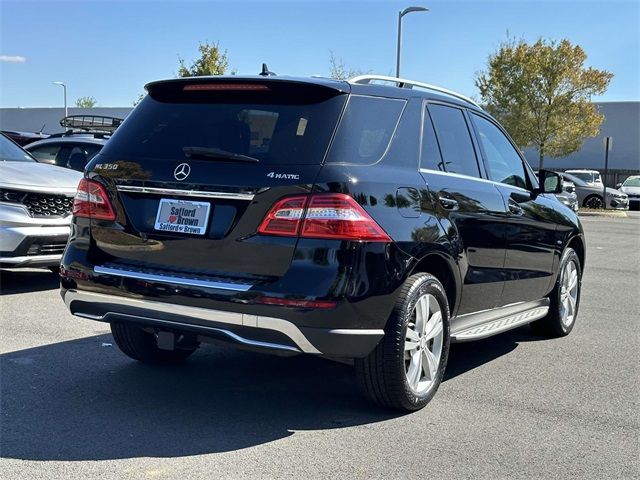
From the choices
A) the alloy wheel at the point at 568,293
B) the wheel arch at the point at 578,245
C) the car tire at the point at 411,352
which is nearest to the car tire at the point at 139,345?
the car tire at the point at 411,352

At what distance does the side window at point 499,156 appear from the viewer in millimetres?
5488

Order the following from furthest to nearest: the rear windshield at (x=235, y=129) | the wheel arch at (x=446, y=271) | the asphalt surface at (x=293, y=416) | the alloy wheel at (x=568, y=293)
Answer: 1. the alloy wheel at (x=568, y=293)
2. the wheel arch at (x=446, y=271)
3. the rear windshield at (x=235, y=129)
4. the asphalt surface at (x=293, y=416)

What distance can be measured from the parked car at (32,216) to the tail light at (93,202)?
3.15 metres

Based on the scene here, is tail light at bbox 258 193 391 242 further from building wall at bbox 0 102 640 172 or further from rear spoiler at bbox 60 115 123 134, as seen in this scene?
building wall at bbox 0 102 640 172

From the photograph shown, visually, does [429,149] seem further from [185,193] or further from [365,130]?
[185,193]

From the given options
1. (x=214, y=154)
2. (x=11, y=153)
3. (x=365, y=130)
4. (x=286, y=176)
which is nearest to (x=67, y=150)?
(x=11, y=153)

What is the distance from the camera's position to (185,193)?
3902 mm

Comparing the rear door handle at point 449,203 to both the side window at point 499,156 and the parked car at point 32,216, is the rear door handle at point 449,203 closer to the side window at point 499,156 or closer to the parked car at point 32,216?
the side window at point 499,156

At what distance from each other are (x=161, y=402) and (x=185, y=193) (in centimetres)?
129

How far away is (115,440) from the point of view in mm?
3729

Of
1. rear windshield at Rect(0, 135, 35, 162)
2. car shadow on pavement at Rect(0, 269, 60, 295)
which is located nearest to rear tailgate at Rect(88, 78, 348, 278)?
car shadow on pavement at Rect(0, 269, 60, 295)

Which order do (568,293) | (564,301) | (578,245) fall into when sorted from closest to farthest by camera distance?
(564,301)
(568,293)
(578,245)

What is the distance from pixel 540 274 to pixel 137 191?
11.0 ft

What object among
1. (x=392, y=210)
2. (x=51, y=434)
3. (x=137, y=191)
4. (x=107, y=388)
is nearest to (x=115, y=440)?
(x=51, y=434)
